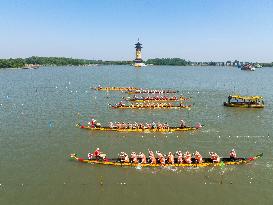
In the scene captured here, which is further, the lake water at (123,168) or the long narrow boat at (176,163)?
the long narrow boat at (176,163)

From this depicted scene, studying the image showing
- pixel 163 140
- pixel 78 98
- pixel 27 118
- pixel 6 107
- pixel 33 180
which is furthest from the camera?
pixel 78 98

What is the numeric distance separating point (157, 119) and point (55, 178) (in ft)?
77.6

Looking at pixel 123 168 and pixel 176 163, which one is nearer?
pixel 123 168

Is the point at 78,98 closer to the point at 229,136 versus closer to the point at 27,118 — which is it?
the point at 27,118

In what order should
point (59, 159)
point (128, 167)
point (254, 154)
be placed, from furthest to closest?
point (254, 154)
point (59, 159)
point (128, 167)

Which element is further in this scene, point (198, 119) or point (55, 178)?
point (198, 119)

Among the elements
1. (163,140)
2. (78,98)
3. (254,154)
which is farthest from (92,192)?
(78,98)

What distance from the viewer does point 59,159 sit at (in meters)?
29.6

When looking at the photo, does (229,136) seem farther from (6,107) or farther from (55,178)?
(6,107)

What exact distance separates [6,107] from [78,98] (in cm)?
1703

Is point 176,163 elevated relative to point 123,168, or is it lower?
elevated

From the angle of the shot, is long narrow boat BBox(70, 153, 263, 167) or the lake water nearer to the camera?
the lake water

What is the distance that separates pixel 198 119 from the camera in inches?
1870

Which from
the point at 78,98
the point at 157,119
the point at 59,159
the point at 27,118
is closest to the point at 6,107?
the point at 27,118
